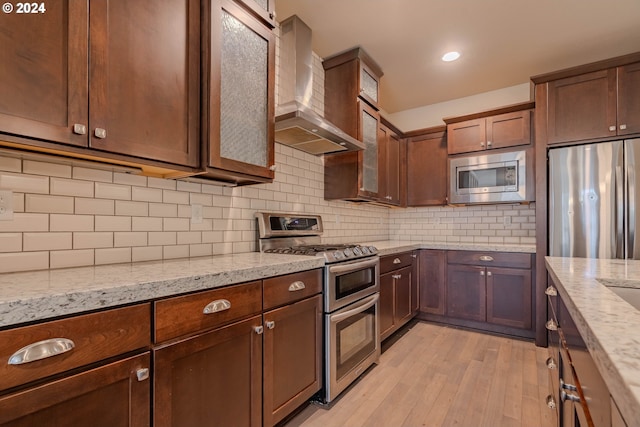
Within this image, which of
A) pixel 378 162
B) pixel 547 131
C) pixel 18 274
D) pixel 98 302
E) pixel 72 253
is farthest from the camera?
pixel 378 162

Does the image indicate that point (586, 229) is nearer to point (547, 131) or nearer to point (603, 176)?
point (603, 176)

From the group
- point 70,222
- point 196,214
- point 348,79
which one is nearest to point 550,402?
point 196,214

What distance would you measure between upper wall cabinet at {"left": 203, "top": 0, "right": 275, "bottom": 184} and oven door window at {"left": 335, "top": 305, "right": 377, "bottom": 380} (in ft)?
3.76

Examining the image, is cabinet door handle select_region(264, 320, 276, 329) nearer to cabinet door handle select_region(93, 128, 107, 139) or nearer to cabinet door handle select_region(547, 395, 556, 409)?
cabinet door handle select_region(93, 128, 107, 139)

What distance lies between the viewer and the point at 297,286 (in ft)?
5.53

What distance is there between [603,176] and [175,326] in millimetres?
3408

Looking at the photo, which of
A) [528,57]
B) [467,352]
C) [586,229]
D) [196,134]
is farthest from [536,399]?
[528,57]

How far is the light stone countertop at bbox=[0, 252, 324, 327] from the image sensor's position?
0.79 m

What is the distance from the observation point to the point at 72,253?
1.34 meters

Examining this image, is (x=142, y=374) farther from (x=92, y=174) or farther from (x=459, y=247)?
(x=459, y=247)

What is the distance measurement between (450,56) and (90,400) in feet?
11.6

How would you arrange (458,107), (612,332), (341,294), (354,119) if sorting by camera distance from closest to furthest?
(612,332) < (341,294) < (354,119) < (458,107)

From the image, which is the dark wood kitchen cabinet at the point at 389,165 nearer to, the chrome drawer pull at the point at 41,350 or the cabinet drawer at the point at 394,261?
the cabinet drawer at the point at 394,261

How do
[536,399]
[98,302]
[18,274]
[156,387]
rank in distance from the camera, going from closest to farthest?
[98,302]
[156,387]
[18,274]
[536,399]
